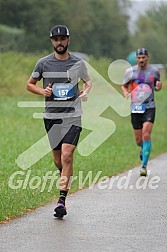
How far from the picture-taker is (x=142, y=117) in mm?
14398

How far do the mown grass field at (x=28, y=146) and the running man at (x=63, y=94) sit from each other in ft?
2.96

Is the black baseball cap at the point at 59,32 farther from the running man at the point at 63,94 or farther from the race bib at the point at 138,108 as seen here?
the race bib at the point at 138,108

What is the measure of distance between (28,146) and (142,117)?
14.8 feet

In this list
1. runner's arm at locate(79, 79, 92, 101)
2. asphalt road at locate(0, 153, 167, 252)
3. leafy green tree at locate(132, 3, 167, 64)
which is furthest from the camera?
leafy green tree at locate(132, 3, 167, 64)

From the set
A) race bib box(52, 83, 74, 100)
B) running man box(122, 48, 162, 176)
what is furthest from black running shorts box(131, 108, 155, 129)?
race bib box(52, 83, 74, 100)

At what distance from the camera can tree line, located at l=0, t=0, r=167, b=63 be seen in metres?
64.0

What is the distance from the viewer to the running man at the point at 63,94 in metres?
9.86

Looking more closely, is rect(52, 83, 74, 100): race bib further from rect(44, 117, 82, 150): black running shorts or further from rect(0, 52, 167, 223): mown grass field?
rect(0, 52, 167, 223): mown grass field

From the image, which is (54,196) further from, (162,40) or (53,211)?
(162,40)

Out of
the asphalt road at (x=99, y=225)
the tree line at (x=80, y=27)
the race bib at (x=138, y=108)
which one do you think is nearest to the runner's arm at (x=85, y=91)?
the asphalt road at (x=99, y=225)

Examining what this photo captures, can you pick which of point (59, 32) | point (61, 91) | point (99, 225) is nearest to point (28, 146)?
point (61, 91)

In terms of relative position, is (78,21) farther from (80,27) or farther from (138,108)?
(138,108)

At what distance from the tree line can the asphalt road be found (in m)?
41.4

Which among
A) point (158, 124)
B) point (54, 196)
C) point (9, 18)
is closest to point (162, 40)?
point (9, 18)
